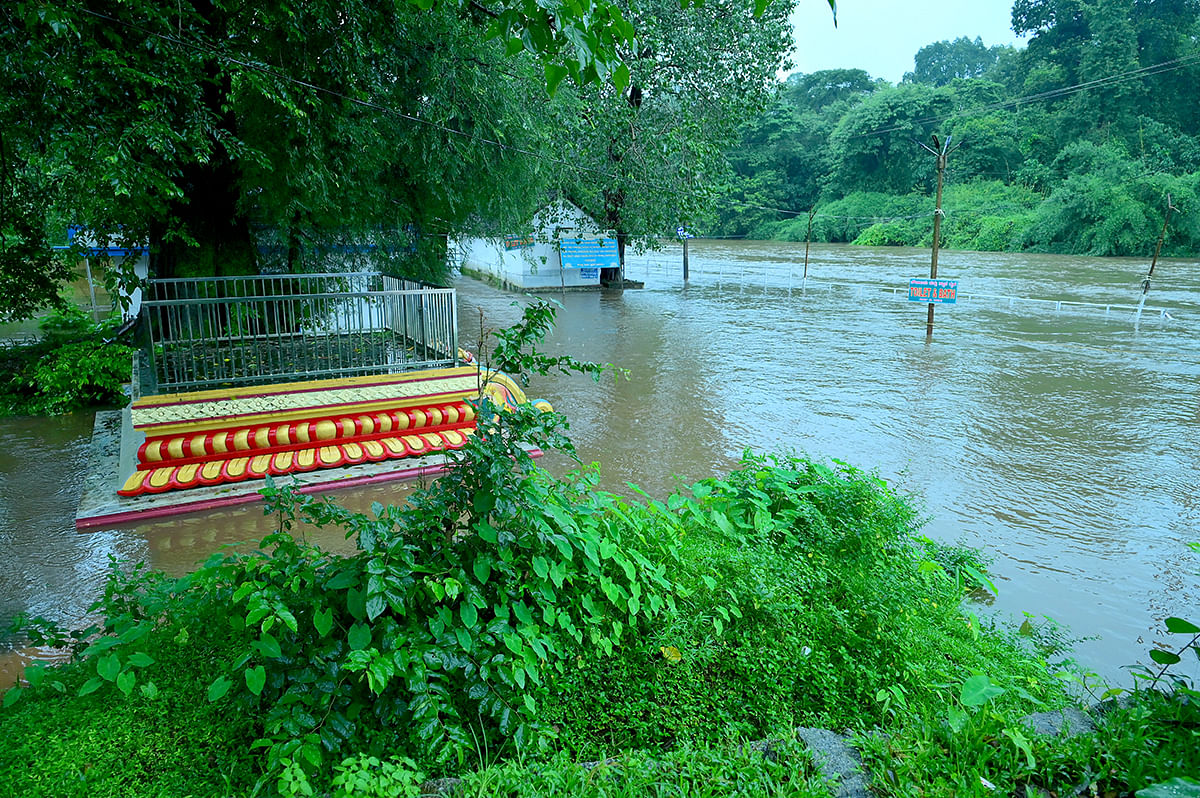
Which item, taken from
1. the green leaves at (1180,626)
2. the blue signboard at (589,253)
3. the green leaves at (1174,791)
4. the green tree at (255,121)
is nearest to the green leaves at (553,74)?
the green leaves at (1174,791)

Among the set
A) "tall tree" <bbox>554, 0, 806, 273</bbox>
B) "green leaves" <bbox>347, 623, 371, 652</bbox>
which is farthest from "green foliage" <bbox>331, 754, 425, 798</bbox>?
"tall tree" <bbox>554, 0, 806, 273</bbox>

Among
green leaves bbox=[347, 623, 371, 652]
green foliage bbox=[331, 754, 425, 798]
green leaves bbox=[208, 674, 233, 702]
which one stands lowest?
green foliage bbox=[331, 754, 425, 798]

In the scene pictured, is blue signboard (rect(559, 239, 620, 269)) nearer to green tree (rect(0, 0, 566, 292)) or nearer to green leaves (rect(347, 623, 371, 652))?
green tree (rect(0, 0, 566, 292))

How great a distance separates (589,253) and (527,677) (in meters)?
24.7

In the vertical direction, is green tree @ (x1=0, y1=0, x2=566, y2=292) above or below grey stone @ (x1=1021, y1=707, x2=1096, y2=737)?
above

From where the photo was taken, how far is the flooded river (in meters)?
5.71

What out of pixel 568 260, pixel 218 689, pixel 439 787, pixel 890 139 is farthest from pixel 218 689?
pixel 890 139

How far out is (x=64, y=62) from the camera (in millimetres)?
5684

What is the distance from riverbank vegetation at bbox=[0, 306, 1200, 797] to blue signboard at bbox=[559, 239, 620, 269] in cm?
2330

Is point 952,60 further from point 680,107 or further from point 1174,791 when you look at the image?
point 1174,791

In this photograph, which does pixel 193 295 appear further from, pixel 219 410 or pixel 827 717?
pixel 827 717

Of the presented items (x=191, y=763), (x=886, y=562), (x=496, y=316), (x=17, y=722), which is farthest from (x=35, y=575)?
(x=496, y=316)

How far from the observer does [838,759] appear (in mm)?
2705

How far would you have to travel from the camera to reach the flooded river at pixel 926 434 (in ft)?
18.7
